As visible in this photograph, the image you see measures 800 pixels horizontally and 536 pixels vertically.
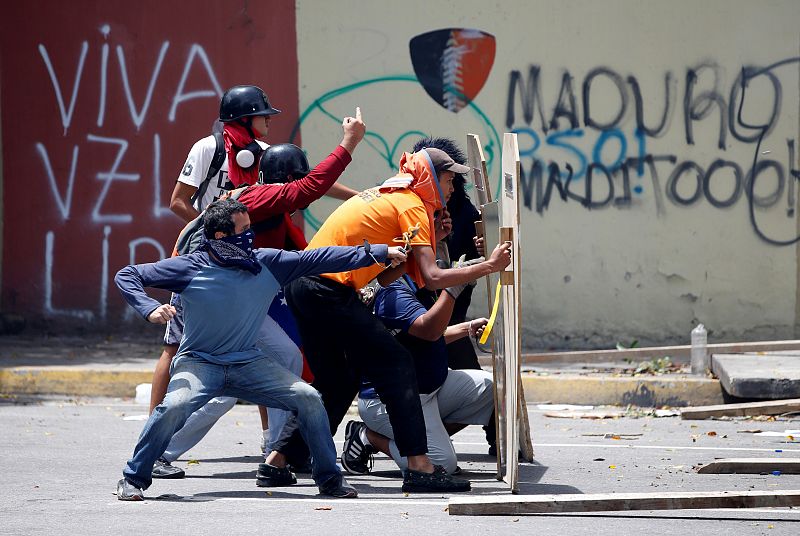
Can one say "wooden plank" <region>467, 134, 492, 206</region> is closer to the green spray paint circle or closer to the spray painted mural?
the green spray paint circle

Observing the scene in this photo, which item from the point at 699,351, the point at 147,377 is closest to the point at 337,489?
the point at 147,377

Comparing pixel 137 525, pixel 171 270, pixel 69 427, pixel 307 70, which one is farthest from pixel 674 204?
pixel 137 525

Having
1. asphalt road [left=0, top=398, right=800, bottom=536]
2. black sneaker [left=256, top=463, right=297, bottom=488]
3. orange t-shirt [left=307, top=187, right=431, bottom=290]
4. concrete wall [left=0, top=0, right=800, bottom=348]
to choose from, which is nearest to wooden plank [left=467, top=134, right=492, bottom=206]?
orange t-shirt [left=307, top=187, right=431, bottom=290]

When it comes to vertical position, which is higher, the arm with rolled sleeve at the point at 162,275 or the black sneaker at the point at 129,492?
the arm with rolled sleeve at the point at 162,275

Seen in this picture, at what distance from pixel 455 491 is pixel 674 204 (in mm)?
5620

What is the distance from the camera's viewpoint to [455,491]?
6.21 meters

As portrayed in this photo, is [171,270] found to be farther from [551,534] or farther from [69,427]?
[69,427]

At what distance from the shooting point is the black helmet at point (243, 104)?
7.30 meters

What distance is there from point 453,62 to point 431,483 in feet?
19.2

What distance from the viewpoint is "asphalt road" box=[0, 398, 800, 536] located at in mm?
5348

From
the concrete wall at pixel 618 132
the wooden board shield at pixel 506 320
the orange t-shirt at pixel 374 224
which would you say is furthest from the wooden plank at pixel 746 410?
the orange t-shirt at pixel 374 224

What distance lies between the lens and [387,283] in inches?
249

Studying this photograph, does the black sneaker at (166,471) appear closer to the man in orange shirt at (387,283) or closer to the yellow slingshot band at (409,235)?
the man in orange shirt at (387,283)

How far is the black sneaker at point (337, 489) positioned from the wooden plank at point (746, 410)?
331 cm
